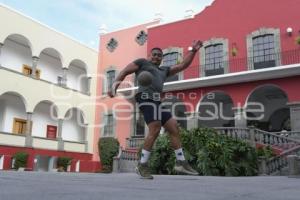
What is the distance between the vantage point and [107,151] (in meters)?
20.1

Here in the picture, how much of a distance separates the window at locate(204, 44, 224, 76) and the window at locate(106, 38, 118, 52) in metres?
7.75

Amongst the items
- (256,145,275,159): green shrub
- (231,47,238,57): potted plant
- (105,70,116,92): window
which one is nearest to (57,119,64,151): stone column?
(105,70,116,92): window

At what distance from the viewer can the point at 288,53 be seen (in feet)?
55.5

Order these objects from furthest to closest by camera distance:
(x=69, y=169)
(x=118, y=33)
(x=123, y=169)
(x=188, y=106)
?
(x=118, y=33) < (x=69, y=169) < (x=188, y=106) < (x=123, y=169)

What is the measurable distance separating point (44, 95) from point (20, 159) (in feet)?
14.5

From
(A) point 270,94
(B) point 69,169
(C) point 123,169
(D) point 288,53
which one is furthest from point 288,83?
(B) point 69,169

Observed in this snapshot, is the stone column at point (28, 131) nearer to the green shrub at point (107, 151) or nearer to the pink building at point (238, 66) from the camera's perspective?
the green shrub at point (107, 151)

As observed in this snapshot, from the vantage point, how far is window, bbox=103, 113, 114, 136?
80.5 ft

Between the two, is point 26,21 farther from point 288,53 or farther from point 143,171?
point 143,171

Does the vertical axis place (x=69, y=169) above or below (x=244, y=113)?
below

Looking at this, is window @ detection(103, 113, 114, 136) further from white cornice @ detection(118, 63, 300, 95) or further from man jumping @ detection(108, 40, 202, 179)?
man jumping @ detection(108, 40, 202, 179)

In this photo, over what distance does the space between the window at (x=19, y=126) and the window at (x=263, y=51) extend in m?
14.0

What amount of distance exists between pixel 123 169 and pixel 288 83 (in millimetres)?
8194

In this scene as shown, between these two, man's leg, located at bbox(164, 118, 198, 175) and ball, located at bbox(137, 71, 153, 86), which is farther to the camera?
man's leg, located at bbox(164, 118, 198, 175)
